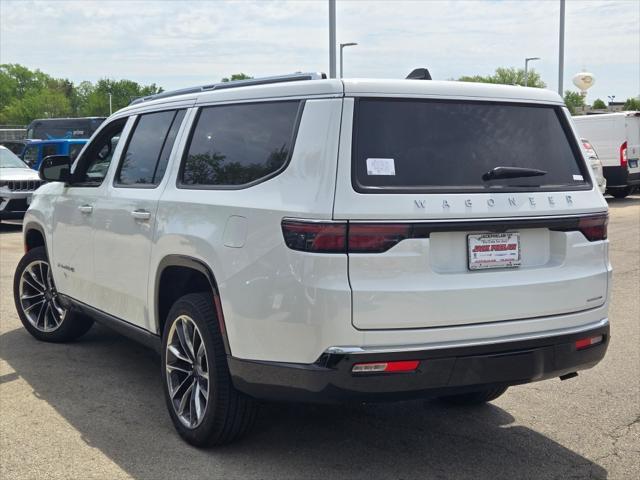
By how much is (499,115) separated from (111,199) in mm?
2586

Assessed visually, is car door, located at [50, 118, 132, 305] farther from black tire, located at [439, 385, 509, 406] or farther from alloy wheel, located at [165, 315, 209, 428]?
black tire, located at [439, 385, 509, 406]

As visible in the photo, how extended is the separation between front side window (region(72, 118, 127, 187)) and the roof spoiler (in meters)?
2.41

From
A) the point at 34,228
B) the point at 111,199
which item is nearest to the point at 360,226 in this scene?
the point at 111,199

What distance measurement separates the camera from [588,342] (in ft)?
13.0

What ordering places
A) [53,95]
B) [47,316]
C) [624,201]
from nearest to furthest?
[47,316] < [624,201] < [53,95]

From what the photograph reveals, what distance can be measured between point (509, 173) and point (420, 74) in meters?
0.75

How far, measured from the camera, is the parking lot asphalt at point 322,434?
3.98 m

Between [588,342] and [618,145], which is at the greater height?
[618,145]

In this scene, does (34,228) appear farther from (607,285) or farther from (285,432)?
(607,285)

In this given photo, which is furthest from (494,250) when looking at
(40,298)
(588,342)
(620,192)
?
(620,192)

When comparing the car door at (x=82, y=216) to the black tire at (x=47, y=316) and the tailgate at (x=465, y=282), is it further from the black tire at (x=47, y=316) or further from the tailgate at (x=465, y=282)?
the tailgate at (x=465, y=282)

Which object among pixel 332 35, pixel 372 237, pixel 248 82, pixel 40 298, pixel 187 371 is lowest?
pixel 40 298

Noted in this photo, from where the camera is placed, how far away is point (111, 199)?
5.18 metres

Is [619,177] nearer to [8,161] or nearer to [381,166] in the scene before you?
[8,161]
